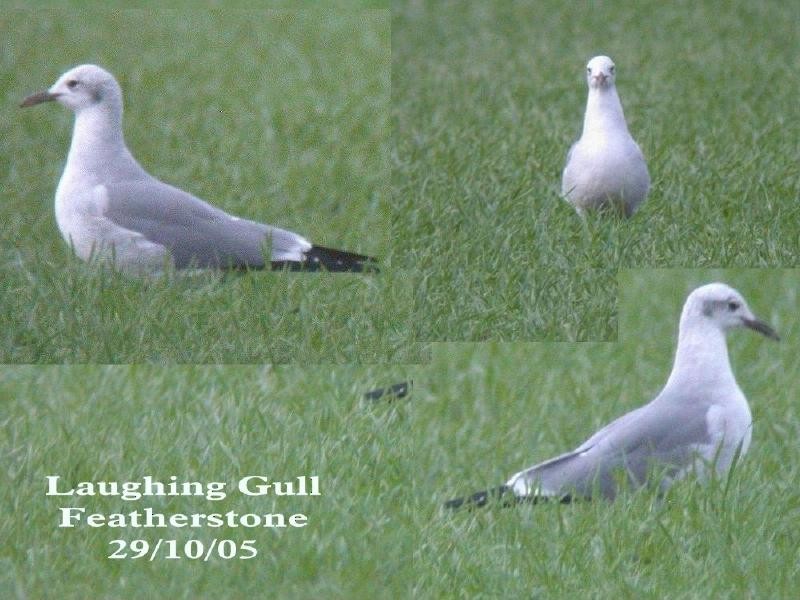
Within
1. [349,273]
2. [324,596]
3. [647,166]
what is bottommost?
[324,596]

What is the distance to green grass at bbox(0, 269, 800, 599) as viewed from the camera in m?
3.89

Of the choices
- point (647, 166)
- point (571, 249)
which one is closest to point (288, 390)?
point (571, 249)

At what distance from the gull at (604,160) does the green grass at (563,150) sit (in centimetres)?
5

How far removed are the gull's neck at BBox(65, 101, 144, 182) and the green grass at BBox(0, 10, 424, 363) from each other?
21 centimetres

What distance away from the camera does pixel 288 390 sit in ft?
14.6

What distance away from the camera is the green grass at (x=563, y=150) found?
14.3 ft

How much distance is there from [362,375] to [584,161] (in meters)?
0.82

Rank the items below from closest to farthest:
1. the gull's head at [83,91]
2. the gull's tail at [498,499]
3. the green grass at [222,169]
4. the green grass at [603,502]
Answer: the green grass at [603,502]
the gull's tail at [498,499]
the green grass at [222,169]
the gull's head at [83,91]

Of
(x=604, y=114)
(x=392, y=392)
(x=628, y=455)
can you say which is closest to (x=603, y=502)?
(x=628, y=455)

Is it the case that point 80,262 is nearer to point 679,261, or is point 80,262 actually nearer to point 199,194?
point 199,194

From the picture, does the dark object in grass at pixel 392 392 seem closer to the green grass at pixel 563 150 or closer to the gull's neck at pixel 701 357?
the green grass at pixel 563 150

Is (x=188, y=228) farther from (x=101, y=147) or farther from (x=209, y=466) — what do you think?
(x=209, y=466)

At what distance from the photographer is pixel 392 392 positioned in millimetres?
4434

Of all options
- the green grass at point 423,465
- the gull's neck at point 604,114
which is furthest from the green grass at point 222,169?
the gull's neck at point 604,114
